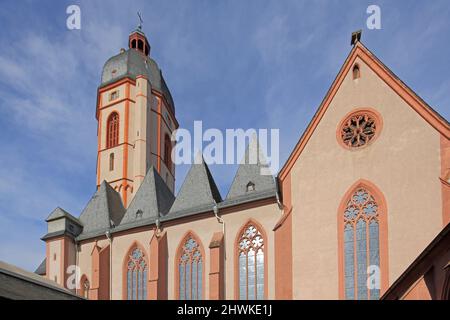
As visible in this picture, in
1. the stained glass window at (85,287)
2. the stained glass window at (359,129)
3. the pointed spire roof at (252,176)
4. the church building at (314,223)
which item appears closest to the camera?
the church building at (314,223)

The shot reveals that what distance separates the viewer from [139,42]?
49.1 meters

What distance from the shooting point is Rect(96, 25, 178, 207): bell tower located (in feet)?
133

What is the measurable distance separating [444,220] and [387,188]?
245 centimetres

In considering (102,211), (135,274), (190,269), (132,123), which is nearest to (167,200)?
(102,211)

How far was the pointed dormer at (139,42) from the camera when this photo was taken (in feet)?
160

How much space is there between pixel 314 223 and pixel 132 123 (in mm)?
24450

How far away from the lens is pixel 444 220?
59.6 feet

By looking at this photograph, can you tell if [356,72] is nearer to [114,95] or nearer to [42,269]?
[42,269]

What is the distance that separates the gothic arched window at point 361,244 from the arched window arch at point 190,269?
801 centimetres

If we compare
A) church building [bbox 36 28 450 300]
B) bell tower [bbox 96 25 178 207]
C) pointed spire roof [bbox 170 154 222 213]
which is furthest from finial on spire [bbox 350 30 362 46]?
bell tower [bbox 96 25 178 207]

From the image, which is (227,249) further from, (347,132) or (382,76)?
(382,76)

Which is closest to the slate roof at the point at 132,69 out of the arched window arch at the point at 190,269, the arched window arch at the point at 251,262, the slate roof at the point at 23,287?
the arched window arch at the point at 190,269

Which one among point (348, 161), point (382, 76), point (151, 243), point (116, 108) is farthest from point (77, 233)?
point (382, 76)

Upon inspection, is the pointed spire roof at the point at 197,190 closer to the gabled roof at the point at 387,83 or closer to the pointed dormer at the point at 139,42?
the gabled roof at the point at 387,83
